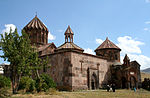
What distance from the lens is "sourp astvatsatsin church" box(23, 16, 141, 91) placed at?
2347 cm

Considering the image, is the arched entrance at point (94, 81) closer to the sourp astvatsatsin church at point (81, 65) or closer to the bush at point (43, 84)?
the sourp astvatsatsin church at point (81, 65)

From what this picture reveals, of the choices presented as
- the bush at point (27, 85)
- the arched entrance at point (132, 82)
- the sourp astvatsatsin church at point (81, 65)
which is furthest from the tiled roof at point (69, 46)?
the arched entrance at point (132, 82)

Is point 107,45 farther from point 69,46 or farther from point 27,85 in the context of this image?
point 27,85

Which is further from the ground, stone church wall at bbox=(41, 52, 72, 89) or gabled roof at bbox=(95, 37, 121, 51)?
gabled roof at bbox=(95, 37, 121, 51)

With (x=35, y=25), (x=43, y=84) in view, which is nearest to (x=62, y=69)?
(x=43, y=84)

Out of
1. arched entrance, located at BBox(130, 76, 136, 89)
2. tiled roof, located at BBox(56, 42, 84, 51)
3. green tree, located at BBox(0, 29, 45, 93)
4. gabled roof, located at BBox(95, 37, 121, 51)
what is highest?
gabled roof, located at BBox(95, 37, 121, 51)

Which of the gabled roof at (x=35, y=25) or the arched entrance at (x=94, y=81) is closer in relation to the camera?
the arched entrance at (x=94, y=81)

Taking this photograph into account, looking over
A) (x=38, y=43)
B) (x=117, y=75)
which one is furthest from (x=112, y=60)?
(x=38, y=43)

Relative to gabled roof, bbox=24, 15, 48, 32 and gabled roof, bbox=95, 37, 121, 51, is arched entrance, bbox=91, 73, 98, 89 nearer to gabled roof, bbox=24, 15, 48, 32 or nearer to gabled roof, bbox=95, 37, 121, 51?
gabled roof, bbox=95, 37, 121, 51

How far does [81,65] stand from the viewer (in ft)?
81.0

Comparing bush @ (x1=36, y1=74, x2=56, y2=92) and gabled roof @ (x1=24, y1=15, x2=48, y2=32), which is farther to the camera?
gabled roof @ (x1=24, y1=15, x2=48, y2=32)

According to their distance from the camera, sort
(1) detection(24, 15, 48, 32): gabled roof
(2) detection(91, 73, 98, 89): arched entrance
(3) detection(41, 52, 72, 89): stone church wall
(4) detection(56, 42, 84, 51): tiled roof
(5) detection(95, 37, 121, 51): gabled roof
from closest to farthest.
Result: 1. (3) detection(41, 52, 72, 89): stone church wall
2. (2) detection(91, 73, 98, 89): arched entrance
3. (4) detection(56, 42, 84, 51): tiled roof
4. (1) detection(24, 15, 48, 32): gabled roof
5. (5) detection(95, 37, 121, 51): gabled roof

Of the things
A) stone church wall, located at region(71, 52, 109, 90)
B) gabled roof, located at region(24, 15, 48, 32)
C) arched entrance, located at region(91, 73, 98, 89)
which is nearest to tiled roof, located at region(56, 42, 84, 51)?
stone church wall, located at region(71, 52, 109, 90)

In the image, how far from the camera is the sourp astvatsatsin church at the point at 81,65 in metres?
23.5
